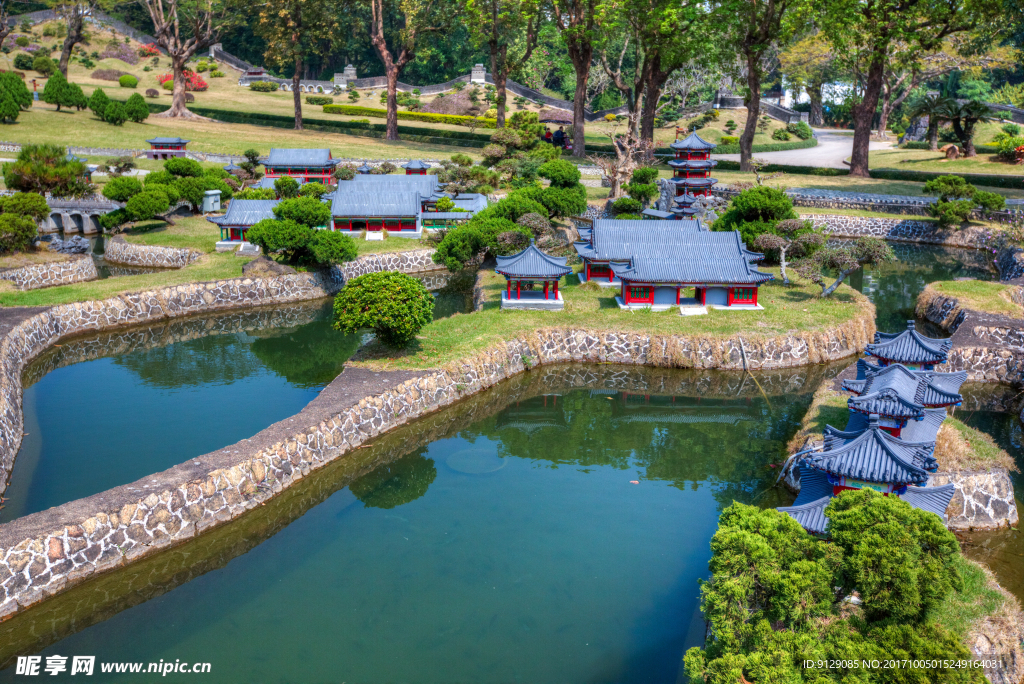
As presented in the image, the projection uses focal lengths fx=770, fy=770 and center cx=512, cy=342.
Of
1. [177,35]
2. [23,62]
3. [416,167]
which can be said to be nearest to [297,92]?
[177,35]

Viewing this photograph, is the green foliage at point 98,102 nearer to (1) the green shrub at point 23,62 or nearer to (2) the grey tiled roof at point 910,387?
(1) the green shrub at point 23,62

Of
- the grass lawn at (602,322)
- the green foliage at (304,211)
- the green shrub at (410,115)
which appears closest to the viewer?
the grass lawn at (602,322)

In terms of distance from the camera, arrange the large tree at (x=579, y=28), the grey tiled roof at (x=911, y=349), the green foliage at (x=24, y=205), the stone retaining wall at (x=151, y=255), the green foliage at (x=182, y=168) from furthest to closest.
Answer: the large tree at (x=579, y=28)
the green foliage at (x=182, y=168)
the stone retaining wall at (x=151, y=255)
the green foliage at (x=24, y=205)
the grey tiled roof at (x=911, y=349)

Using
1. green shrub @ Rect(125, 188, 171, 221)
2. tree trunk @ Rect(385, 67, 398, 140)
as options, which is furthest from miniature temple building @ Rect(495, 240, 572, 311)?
tree trunk @ Rect(385, 67, 398, 140)

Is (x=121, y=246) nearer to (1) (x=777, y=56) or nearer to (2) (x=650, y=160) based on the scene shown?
(2) (x=650, y=160)

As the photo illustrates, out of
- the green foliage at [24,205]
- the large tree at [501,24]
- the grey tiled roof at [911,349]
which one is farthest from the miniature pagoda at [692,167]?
the green foliage at [24,205]

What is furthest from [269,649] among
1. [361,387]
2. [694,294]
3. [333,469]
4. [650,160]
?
[650,160]

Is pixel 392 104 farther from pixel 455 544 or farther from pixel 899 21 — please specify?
pixel 455 544

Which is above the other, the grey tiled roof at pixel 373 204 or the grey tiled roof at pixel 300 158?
the grey tiled roof at pixel 300 158
